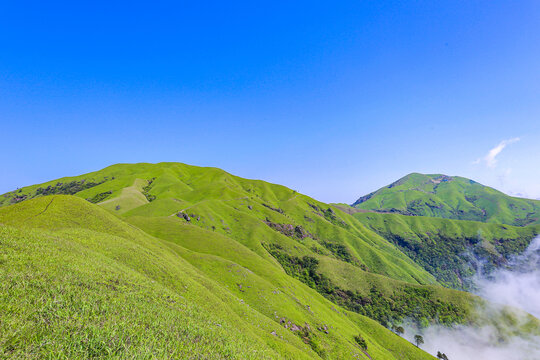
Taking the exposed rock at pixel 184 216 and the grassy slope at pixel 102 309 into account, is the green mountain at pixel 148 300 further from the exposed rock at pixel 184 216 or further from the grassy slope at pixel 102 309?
the exposed rock at pixel 184 216

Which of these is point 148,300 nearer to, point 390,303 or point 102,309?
point 102,309

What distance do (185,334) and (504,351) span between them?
206m

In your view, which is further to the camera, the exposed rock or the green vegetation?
the exposed rock

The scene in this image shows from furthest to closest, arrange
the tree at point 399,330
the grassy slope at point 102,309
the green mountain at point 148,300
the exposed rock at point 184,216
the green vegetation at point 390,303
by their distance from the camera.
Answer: the exposed rock at point 184,216, the green vegetation at point 390,303, the tree at point 399,330, the green mountain at point 148,300, the grassy slope at point 102,309

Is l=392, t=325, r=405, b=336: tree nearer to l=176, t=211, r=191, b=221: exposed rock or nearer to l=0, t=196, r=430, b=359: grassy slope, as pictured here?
l=0, t=196, r=430, b=359: grassy slope

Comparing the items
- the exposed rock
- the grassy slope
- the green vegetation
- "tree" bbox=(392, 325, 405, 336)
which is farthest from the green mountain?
the exposed rock

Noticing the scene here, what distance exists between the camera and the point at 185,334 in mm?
15570

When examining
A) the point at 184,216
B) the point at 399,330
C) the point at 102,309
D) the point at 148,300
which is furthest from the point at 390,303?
the point at 102,309

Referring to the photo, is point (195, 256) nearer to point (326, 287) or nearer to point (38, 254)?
point (38, 254)

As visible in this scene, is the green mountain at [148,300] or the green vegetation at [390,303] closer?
the green mountain at [148,300]

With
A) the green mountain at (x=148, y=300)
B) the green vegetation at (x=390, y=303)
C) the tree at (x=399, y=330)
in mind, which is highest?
the green mountain at (x=148, y=300)

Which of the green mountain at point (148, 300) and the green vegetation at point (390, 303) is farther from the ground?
the green mountain at point (148, 300)

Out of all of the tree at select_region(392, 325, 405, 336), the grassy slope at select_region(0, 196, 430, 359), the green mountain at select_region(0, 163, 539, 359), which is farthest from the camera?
the tree at select_region(392, 325, 405, 336)

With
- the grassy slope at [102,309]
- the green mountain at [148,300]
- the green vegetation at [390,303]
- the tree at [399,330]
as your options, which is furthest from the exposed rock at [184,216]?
the tree at [399,330]
